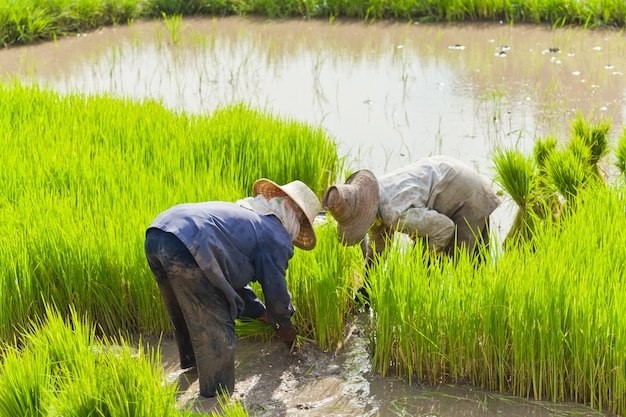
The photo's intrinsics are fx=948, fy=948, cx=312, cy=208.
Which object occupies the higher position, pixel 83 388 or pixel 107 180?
pixel 107 180

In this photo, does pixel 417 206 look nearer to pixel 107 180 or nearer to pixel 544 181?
pixel 544 181

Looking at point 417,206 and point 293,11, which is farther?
point 293,11

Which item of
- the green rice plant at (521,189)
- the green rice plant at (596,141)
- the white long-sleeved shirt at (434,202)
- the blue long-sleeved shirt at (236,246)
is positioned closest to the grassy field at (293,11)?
the green rice plant at (596,141)

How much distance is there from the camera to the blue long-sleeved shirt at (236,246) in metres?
3.27

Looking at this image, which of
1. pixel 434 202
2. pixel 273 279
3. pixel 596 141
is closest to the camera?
pixel 273 279

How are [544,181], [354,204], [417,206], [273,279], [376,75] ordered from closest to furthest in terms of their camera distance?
[273,279]
[354,204]
[417,206]
[544,181]
[376,75]

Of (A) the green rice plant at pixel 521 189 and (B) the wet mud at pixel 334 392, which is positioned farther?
(A) the green rice plant at pixel 521 189

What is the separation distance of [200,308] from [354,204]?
74cm

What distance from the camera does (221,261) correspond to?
3.33 meters

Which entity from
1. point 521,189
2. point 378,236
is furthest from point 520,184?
point 378,236

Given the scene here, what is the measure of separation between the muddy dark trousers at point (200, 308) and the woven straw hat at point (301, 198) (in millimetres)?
412

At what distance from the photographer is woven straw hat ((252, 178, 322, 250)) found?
351 centimetres

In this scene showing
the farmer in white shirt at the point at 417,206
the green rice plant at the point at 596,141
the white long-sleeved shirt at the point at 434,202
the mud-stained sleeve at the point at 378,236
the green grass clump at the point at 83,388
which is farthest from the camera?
the green rice plant at the point at 596,141

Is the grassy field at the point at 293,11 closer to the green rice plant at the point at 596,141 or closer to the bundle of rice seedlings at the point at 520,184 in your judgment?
the green rice plant at the point at 596,141
